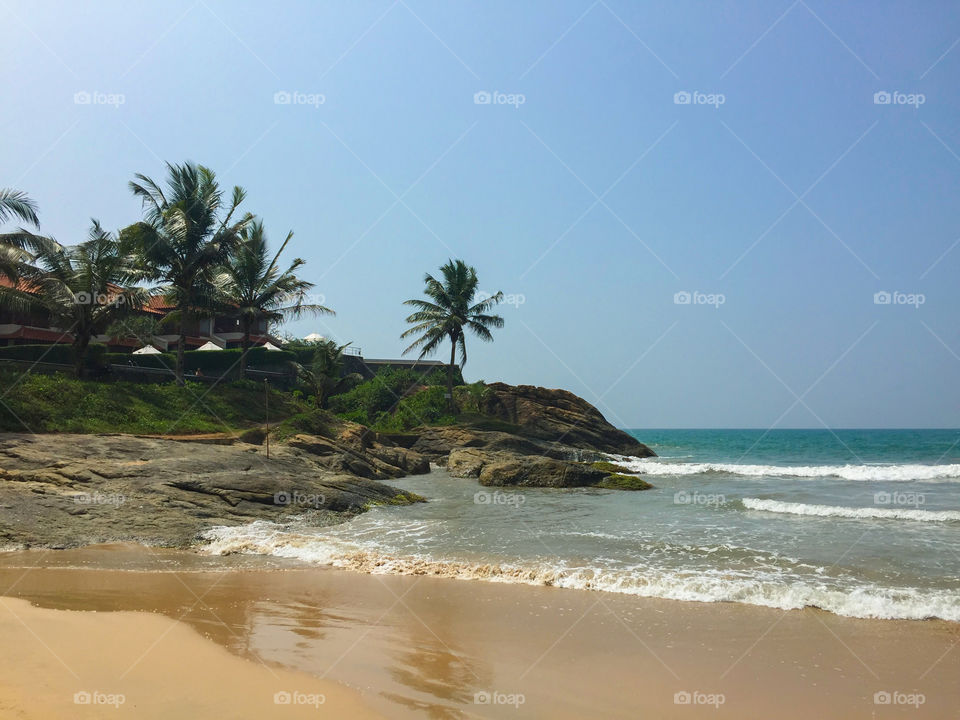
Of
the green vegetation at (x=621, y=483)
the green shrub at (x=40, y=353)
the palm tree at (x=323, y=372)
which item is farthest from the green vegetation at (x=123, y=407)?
the green vegetation at (x=621, y=483)

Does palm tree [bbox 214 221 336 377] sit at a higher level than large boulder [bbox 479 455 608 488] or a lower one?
higher

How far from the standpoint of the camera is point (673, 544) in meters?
13.3

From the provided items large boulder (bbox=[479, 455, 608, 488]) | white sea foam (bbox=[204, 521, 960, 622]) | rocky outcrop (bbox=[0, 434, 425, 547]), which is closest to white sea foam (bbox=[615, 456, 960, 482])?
large boulder (bbox=[479, 455, 608, 488])

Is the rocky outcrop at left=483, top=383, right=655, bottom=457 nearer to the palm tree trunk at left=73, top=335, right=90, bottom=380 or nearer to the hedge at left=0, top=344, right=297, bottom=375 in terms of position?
the hedge at left=0, top=344, right=297, bottom=375

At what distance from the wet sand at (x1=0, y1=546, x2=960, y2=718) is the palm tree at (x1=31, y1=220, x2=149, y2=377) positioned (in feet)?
59.4

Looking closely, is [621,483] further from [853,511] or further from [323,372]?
[323,372]

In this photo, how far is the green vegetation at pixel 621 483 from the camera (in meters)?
24.3

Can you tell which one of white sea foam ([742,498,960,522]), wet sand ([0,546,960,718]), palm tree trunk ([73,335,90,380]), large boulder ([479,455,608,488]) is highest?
palm tree trunk ([73,335,90,380])

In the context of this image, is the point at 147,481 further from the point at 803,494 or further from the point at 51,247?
the point at 803,494

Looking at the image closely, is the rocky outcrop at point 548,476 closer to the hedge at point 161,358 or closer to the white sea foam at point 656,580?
the white sea foam at point 656,580

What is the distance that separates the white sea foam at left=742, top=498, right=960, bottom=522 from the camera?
17375 millimetres

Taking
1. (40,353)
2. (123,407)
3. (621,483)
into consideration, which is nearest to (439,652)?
(621,483)

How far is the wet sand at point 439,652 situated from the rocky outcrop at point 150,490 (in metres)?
2.78

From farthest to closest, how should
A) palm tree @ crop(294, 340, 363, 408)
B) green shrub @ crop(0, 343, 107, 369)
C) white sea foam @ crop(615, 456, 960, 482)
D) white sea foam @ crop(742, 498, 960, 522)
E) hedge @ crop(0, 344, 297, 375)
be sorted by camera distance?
palm tree @ crop(294, 340, 363, 408) → white sea foam @ crop(615, 456, 960, 482) → green shrub @ crop(0, 343, 107, 369) → hedge @ crop(0, 344, 297, 375) → white sea foam @ crop(742, 498, 960, 522)
